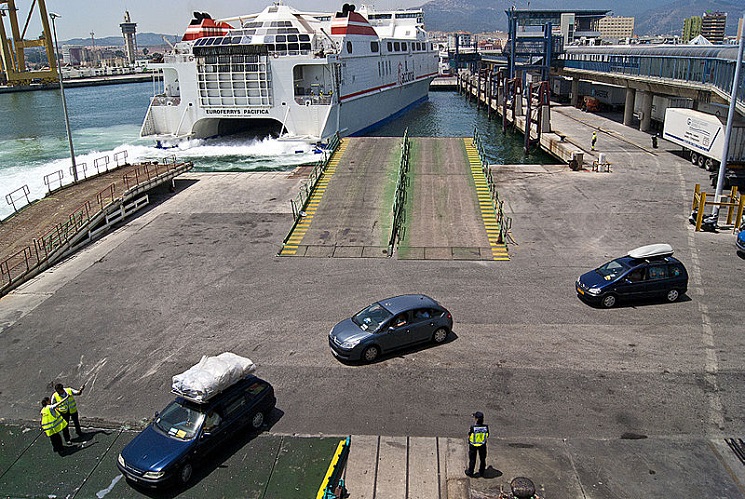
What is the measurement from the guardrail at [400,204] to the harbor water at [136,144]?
443 inches

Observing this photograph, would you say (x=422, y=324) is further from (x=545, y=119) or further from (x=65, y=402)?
(x=545, y=119)

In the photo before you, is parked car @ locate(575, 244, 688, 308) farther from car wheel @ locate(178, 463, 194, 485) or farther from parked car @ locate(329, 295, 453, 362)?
car wheel @ locate(178, 463, 194, 485)

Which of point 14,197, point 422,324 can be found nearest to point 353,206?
point 422,324

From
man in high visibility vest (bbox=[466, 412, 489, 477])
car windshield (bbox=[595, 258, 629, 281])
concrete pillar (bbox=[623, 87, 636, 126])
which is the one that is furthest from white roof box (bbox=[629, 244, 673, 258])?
concrete pillar (bbox=[623, 87, 636, 126])

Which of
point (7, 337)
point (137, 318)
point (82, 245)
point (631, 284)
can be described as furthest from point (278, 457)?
point (82, 245)

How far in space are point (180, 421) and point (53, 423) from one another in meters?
2.45

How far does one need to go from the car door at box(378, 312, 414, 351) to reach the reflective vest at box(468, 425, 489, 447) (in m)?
4.61

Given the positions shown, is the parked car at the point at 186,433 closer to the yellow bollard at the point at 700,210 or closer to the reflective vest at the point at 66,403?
the reflective vest at the point at 66,403

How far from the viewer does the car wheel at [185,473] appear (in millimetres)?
9656

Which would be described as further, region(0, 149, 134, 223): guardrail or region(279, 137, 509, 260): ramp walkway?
region(0, 149, 134, 223): guardrail

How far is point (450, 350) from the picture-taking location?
14414mm

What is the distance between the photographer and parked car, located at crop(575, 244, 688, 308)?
1645 cm

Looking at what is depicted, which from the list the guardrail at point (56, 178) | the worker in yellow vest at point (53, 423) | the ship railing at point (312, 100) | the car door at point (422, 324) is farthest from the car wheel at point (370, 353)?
the ship railing at point (312, 100)

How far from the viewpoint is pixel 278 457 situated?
413 inches
